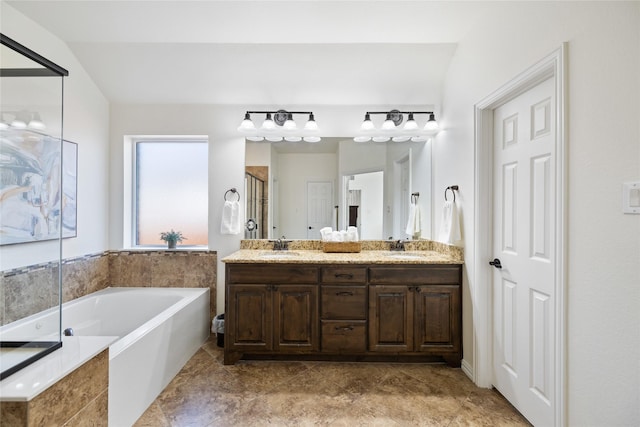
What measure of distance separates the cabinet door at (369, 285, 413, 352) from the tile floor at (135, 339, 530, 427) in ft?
0.77

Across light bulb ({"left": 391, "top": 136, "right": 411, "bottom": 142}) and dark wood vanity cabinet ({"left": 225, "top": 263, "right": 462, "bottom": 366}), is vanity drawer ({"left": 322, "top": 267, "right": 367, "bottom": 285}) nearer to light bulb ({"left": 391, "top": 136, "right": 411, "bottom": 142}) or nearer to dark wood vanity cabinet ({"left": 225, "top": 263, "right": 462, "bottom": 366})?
dark wood vanity cabinet ({"left": 225, "top": 263, "right": 462, "bottom": 366})

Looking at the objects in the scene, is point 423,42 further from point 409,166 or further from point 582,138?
point 582,138

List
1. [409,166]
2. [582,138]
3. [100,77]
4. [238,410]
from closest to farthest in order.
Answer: [582,138]
[238,410]
[100,77]
[409,166]

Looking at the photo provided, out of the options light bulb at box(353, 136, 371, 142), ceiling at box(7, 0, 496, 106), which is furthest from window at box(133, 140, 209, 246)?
light bulb at box(353, 136, 371, 142)

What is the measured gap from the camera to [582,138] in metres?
1.31

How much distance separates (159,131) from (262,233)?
148 centimetres

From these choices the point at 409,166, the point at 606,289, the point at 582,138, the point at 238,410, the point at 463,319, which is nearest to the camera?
the point at 606,289

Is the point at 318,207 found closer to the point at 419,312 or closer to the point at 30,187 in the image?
the point at 419,312

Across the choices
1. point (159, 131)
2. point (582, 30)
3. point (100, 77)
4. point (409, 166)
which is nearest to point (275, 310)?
point (409, 166)

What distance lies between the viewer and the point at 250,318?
239 centimetres

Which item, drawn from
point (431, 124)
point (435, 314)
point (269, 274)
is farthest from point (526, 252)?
point (269, 274)

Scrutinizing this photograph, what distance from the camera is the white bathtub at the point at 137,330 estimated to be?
1.61 m

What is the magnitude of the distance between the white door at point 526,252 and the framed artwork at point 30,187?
2.28 metres

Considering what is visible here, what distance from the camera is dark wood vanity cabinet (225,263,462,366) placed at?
2369 millimetres
